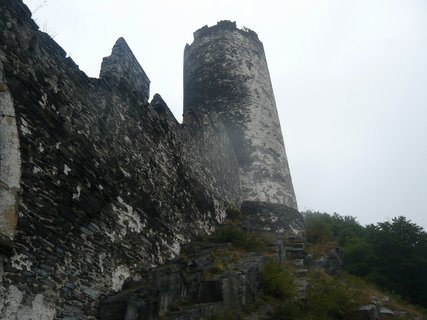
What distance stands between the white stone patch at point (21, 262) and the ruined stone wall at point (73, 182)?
0.04 ft

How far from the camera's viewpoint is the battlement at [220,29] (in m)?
17.5

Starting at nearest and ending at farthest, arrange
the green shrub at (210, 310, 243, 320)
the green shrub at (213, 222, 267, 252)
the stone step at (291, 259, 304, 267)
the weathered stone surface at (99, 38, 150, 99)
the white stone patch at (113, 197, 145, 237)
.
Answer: the green shrub at (210, 310, 243, 320) → the white stone patch at (113, 197, 145, 237) → the weathered stone surface at (99, 38, 150, 99) → the green shrub at (213, 222, 267, 252) → the stone step at (291, 259, 304, 267)

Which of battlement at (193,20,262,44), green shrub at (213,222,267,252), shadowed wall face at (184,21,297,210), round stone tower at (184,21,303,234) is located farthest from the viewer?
battlement at (193,20,262,44)

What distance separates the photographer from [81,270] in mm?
6098

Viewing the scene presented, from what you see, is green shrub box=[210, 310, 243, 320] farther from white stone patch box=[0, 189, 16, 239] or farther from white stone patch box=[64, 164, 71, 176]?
white stone patch box=[64, 164, 71, 176]

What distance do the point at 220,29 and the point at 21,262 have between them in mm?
13796

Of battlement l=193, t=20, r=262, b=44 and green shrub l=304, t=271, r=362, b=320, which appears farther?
battlement l=193, t=20, r=262, b=44

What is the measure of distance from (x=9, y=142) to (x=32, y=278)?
1.58 meters

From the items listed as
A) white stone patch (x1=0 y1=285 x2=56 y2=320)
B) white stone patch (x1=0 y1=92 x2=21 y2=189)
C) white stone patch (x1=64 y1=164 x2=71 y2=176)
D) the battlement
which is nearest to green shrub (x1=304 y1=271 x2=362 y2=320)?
white stone patch (x1=0 y1=285 x2=56 y2=320)

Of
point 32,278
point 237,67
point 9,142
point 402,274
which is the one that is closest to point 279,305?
point 32,278

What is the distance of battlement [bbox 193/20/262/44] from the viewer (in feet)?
57.3

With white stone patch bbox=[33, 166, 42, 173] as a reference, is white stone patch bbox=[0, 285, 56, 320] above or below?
below

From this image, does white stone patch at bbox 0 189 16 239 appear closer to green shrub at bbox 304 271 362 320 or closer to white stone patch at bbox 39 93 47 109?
white stone patch at bbox 39 93 47 109

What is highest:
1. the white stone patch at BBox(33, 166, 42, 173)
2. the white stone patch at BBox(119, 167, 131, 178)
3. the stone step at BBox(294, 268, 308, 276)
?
the white stone patch at BBox(119, 167, 131, 178)
